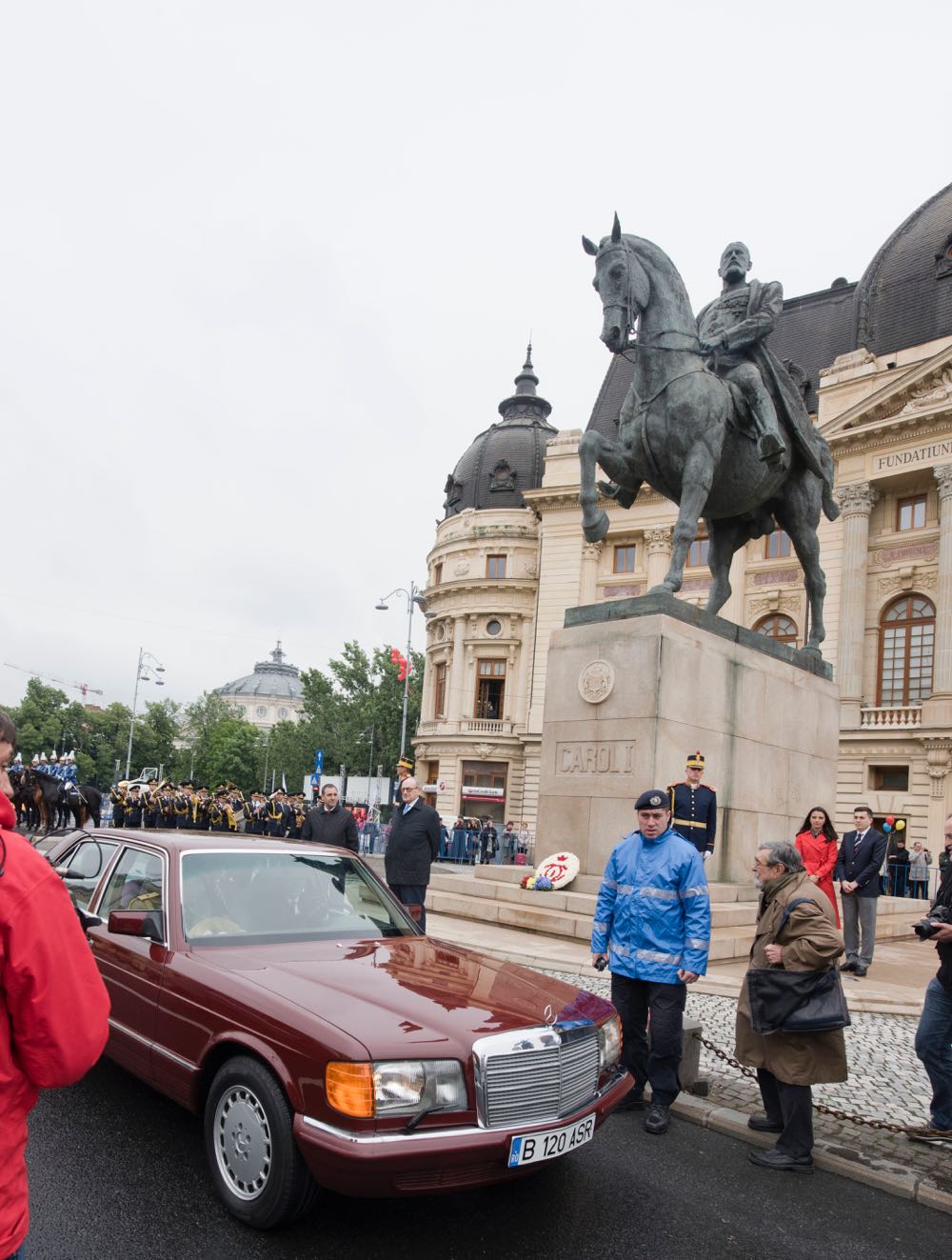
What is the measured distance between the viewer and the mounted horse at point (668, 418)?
10.7 m

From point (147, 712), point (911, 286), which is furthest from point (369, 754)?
point (147, 712)

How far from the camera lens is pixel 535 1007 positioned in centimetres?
444

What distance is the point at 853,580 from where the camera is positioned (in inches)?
1510

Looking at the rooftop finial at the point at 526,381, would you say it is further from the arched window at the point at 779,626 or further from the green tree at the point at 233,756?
the green tree at the point at 233,756

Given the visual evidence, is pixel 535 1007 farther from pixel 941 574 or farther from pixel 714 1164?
pixel 941 574

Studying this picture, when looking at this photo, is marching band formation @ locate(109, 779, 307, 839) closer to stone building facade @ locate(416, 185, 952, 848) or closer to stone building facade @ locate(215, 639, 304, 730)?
stone building facade @ locate(416, 185, 952, 848)

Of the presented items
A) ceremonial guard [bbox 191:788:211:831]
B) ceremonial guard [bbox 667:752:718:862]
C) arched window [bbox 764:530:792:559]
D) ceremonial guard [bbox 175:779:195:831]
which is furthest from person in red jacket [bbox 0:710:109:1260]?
arched window [bbox 764:530:792:559]

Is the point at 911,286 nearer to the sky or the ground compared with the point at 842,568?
nearer to the sky

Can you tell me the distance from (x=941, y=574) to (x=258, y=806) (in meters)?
25.1

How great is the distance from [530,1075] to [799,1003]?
5.47ft

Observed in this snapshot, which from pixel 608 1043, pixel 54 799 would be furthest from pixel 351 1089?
pixel 54 799

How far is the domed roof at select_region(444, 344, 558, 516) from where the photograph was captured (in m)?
59.3

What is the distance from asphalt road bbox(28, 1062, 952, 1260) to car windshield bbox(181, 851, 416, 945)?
0.98m

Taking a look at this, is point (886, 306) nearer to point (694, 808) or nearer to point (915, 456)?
point (915, 456)
